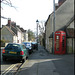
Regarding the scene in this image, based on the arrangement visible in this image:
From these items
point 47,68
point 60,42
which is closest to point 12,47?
point 47,68

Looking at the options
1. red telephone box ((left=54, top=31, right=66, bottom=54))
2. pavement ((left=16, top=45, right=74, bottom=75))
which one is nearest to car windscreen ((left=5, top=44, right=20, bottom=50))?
pavement ((left=16, top=45, right=74, bottom=75))

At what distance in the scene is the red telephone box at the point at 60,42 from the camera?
18250 mm

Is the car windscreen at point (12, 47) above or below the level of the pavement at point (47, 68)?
above

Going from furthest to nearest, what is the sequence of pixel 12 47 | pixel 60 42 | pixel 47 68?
pixel 60 42 < pixel 12 47 < pixel 47 68

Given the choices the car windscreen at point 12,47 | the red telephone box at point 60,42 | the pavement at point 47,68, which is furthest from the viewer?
the red telephone box at point 60,42

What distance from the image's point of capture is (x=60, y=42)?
718 inches

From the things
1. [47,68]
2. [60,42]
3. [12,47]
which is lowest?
[47,68]

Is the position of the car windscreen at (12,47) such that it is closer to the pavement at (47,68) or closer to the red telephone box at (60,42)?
the pavement at (47,68)

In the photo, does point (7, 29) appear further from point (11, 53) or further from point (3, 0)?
point (3, 0)

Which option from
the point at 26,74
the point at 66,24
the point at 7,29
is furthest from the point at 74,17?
the point at 7,29

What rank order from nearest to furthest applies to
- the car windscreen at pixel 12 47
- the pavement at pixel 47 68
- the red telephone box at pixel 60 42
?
the pavement at pixel 47 68 < the car windscreen at pixel 12 47 < the red telephone box at pixel 60 42

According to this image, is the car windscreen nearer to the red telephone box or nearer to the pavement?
the pavement

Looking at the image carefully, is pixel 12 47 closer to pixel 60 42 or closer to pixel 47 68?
pixel 47 68

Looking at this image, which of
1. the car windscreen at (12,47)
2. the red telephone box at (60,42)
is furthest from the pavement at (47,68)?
the red telephone box at (60,42)
